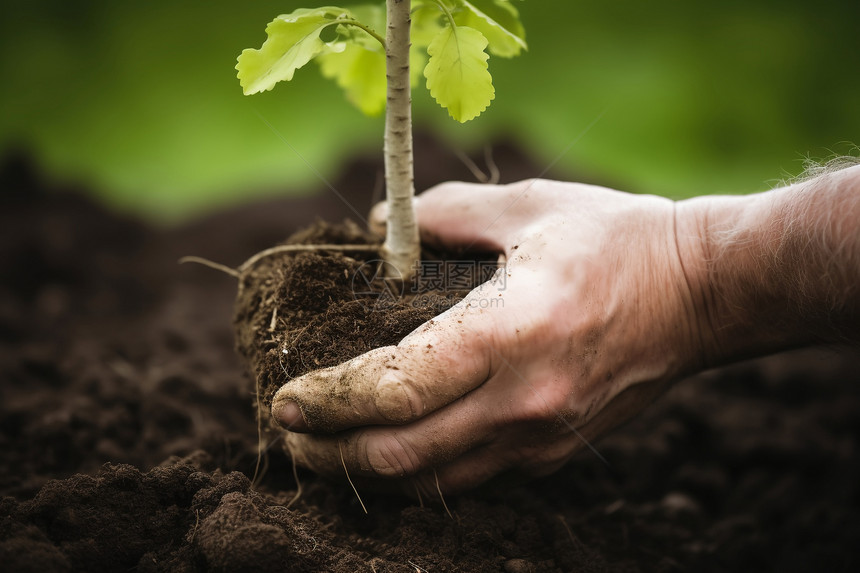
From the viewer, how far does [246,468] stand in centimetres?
124

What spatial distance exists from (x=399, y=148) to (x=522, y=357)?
452mm

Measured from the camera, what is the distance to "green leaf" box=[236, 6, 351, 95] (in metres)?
0.99

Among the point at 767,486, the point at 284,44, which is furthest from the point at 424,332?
the point at 767,486

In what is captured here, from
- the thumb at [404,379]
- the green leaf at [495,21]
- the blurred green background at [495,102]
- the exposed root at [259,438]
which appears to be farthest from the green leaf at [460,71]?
the blurred green background at [495,102]

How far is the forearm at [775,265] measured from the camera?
1.02 m

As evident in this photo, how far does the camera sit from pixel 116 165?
117 inches

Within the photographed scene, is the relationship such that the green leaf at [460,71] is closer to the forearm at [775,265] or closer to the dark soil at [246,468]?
the forearm at [775,265]

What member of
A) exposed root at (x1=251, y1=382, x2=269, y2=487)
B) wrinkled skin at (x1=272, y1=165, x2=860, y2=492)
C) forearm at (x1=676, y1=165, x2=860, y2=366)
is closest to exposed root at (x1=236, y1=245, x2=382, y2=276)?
wrinkled skin at (x1=272, y1=165, x2=860, y2=492)

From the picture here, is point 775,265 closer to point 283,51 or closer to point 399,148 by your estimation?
point 399,148

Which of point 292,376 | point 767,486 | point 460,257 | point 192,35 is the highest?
point 192,35

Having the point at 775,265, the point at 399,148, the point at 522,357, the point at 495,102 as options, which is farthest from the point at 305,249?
the point at 495,102

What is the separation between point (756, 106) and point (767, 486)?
2022mm

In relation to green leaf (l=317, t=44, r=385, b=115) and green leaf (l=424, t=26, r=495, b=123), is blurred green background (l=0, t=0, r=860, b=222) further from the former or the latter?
green leaf (l=424, t=26, r=495, b=123)

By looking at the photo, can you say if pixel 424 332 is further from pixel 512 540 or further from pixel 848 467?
pixel 848 467
